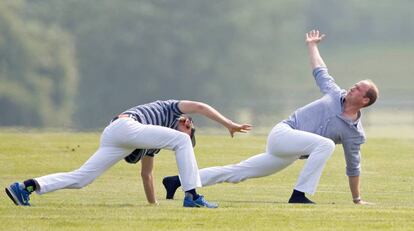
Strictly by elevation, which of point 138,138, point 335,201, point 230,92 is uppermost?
point 138,138

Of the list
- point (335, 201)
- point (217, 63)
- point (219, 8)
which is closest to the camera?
point (335, 201)

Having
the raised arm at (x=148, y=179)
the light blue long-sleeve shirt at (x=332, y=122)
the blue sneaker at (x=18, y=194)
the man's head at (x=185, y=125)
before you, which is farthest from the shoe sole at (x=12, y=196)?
the light blue long-sleeve shirt at (x=332, y=122)

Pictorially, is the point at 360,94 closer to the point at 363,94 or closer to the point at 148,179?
the point at 363,94

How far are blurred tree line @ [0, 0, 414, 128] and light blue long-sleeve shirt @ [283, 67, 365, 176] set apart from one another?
142 ft

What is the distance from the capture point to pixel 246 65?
3012 inches

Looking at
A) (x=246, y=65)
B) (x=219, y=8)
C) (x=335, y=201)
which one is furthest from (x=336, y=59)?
(x=335, y=201)

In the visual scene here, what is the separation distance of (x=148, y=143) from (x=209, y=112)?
65cm

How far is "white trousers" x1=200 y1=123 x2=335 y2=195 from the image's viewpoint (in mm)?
13297

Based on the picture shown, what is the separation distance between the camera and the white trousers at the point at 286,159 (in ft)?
43.6

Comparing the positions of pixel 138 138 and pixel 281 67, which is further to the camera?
pixel 281 67

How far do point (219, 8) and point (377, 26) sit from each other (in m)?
10.2

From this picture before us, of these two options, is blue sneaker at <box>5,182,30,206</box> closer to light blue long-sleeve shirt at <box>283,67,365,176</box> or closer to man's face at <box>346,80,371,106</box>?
light blue long-sleeve shirt at <box>283,67,365,176</box>

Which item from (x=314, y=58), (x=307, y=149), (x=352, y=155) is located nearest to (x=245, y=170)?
(x=307, y=149)

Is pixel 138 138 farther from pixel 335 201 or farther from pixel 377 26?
pixel 377 26
